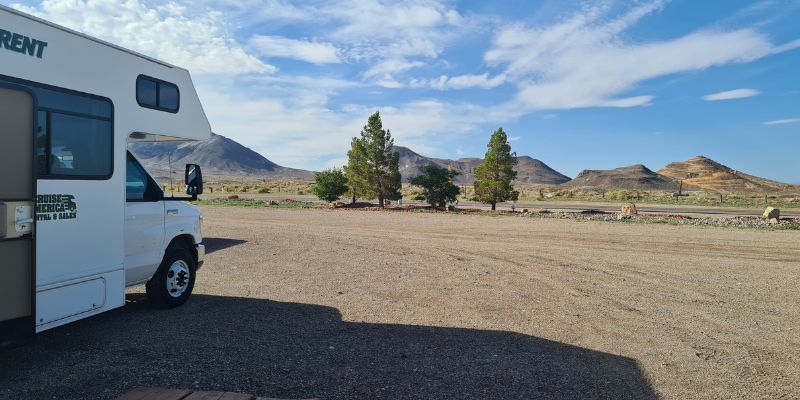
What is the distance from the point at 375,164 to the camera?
34.5 meters

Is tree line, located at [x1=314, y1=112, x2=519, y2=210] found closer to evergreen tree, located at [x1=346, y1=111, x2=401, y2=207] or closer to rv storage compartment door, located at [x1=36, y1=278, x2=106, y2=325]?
evergreen tree, located at [x1=346, y1=111, x2=401, y2=207]

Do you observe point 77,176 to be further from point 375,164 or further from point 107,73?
point 375,164

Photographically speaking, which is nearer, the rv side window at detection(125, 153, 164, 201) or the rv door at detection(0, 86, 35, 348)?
the rv door at detection(0, 86, 35, 348)

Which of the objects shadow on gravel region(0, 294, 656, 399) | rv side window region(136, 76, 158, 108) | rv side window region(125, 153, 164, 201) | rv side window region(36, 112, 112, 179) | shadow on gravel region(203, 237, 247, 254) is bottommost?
shadow on gravel region(0, 294, 656, 399)

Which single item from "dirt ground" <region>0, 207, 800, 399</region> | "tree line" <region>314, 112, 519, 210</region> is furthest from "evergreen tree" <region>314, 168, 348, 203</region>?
"dirt ground" <region>0, 207, 800, 399</region>

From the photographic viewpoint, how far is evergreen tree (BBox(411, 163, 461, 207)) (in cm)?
3431

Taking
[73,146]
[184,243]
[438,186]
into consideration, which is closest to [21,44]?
[73,146]

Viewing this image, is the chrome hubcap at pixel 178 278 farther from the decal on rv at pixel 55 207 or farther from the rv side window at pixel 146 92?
the rv side window at pixel 146 92

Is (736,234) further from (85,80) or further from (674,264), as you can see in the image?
(85,80)

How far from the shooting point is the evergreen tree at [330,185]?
36.4m

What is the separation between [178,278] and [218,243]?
25.6 ft

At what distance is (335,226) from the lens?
71.2 feet

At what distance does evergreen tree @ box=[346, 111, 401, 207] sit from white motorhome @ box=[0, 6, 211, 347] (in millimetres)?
27046

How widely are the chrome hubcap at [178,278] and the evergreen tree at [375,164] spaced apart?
26675mm
